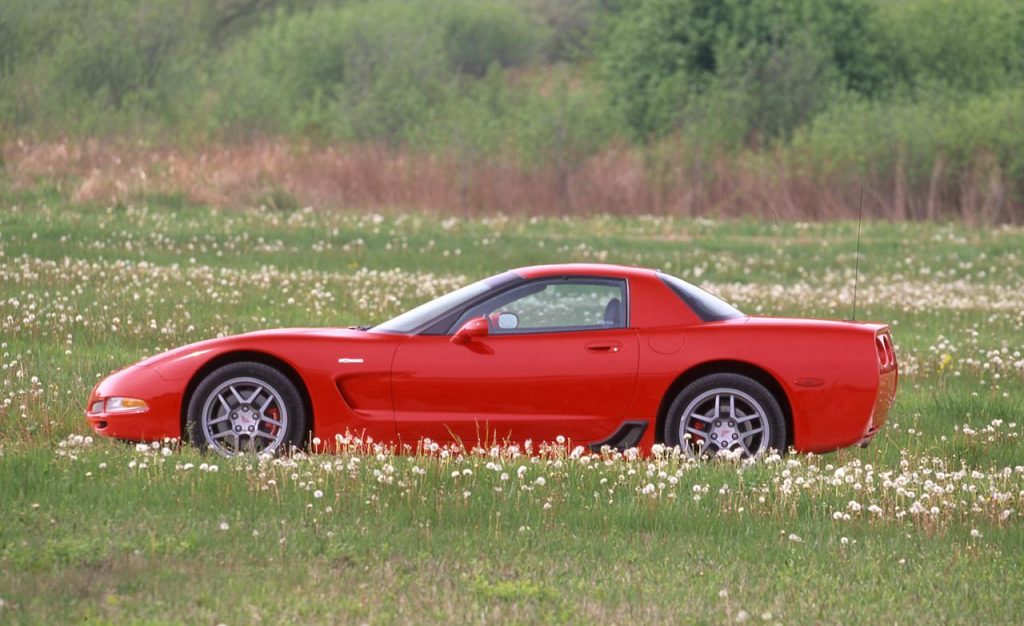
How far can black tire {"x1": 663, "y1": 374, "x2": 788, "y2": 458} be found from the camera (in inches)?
367

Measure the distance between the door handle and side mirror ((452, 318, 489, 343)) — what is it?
622 mm

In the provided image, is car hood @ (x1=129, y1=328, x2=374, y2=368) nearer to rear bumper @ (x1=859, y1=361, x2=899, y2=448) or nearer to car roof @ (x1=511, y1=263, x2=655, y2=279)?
car roof @ (x1=511, y1=263, x2=655, y2=279)

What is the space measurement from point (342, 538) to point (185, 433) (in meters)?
2.38

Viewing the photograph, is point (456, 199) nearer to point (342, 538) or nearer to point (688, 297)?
point (688, 297)

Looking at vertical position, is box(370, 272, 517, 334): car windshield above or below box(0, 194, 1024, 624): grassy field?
above

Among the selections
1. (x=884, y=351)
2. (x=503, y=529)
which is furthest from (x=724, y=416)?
(x=503, y=529)

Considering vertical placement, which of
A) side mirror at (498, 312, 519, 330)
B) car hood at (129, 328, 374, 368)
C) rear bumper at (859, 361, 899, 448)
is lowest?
rear bumper at (859, 361, 899, 448)

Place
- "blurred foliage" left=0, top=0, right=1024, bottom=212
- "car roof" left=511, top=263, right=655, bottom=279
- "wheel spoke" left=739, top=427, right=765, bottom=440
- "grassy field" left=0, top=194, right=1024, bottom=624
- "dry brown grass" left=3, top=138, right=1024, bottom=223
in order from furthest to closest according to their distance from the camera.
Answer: "blurred foliage" left=0, top=0, right=1024, bottom=212
"dry brown grass" left=3, top=138, right=1024, bottom=223
"car roof" left=511, top=263, right=655, bottom=279
"wheel spoke" left=739, top=427, right=765, bottom=440
"grassy field" left=0, top=194, right=1024, bottom=624

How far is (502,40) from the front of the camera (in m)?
73.8

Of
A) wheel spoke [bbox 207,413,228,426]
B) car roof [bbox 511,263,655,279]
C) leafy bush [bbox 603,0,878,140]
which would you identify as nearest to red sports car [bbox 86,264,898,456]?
wheel spoke [bbox 207,413,228,426]

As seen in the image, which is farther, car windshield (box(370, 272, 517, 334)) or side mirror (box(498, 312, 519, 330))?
car windshield (box(370, 272, 517, 334))

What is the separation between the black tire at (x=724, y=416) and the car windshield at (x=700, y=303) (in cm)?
52

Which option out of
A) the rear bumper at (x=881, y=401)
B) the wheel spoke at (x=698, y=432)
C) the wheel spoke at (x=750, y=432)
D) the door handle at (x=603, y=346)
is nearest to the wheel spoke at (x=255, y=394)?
the door handle at (x=603, y=346)

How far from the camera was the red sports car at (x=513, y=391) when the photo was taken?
365 inches
